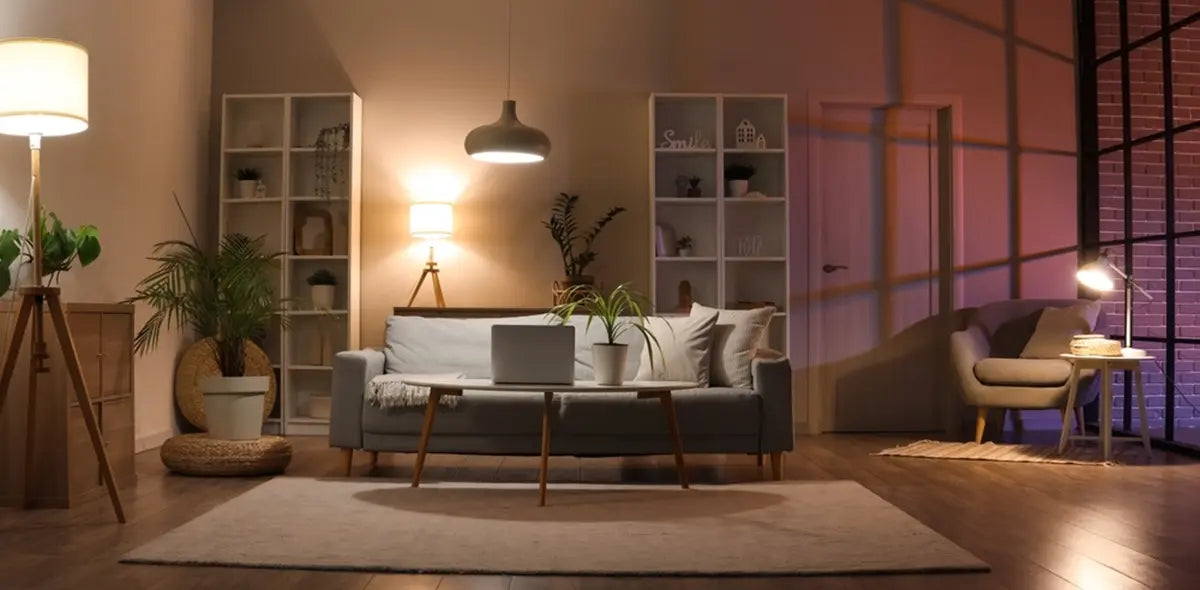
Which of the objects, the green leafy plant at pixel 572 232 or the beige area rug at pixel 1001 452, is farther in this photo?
the green leafy plant at pixel 572 232

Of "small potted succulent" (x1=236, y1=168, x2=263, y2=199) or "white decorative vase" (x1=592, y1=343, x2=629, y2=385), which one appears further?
"small potted succulent" (x1=236, y1=168, x2=263, y2=199)

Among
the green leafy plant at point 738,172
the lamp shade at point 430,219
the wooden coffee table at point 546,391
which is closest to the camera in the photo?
Result: the wooden coffee table at point 546,391

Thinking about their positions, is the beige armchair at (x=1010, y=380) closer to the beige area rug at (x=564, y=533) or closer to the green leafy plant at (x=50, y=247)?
the beige area rug at (x=564, y=533)

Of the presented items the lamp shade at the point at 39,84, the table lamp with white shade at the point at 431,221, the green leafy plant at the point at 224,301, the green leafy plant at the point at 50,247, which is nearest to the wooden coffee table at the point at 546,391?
the green leafy plant at the point at 224,301

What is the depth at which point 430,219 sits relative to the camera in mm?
6578

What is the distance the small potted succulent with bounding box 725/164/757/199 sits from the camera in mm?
6735

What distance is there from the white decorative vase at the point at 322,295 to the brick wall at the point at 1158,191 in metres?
4.73

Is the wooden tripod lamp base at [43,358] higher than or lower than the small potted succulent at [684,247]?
lower

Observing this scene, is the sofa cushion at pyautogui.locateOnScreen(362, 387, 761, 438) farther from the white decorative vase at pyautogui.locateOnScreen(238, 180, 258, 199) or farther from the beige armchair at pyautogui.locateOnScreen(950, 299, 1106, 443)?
the white decorative vase at pyautogui.locateOnScreen(238, 180, 258, 199)

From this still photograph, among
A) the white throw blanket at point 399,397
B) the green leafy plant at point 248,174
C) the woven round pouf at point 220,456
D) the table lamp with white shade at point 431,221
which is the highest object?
the green leafy plant at point 248,174

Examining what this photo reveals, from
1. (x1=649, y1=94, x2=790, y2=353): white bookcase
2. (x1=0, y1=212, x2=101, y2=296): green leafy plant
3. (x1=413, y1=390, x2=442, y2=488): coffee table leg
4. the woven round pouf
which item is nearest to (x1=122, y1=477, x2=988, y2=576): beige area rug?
(x1=413, y1=390, x2=442, y2=488): coffee table leg

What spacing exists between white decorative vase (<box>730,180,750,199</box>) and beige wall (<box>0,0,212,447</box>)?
10.7ft

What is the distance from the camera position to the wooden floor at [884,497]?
9.48 feet

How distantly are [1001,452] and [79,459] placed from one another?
14.4ft
